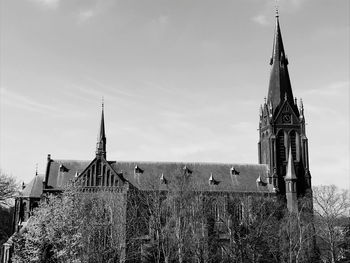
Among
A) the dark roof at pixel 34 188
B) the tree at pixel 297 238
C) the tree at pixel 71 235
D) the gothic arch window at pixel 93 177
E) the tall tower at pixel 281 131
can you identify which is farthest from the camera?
the tall tower at pixel 281 131

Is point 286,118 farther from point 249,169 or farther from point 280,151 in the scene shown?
point 249,169

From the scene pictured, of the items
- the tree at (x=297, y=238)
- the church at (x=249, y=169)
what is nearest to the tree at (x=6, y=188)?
the church at (x=249, y=169)

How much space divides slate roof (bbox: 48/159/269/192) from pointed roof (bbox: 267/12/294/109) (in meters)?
11.8

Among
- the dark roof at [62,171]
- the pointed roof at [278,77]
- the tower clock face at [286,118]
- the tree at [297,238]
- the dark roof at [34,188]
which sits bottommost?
the tree at [297,238]

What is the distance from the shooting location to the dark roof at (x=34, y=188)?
218 ft

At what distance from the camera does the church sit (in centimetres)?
6488

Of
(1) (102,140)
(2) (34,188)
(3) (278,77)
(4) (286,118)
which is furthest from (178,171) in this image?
(3) (278,77)

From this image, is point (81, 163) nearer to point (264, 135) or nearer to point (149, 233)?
point (149, 233)

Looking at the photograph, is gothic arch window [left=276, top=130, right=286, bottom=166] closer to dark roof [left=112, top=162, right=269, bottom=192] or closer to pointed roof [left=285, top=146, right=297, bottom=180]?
pointed roof [left=285, top=146, right=297, bottom=180]

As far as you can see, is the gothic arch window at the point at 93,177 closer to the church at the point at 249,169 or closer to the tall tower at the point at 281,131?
the church at the point at 249,169

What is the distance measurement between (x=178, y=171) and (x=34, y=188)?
72.2 ft

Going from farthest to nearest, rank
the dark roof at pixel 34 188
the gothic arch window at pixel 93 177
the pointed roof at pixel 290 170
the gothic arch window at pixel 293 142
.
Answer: the gothic arch window at pixel 293 142, the pointed roof at pixel 290 170, the dark roof at pixel 34 188, the gothic arch window at pixel 93 177

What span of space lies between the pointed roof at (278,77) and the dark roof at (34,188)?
39647 millimetres

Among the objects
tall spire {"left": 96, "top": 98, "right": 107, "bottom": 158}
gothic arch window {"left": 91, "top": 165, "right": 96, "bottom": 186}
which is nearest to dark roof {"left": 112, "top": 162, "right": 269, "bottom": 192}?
tall spire {"left": 96, "top": 98, "right": 107, "bottom": 158}
